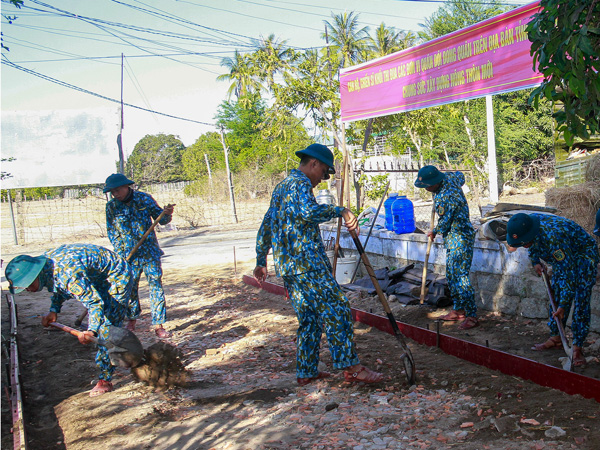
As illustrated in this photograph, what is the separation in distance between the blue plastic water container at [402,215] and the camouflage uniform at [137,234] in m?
3.64

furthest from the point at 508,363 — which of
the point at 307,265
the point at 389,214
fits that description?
the point at 389,214

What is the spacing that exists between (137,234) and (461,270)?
12.2 feet

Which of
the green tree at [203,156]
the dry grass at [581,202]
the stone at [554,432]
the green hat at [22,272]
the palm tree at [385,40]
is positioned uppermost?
the palm tree at [385,40]

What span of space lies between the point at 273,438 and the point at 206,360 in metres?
2.24

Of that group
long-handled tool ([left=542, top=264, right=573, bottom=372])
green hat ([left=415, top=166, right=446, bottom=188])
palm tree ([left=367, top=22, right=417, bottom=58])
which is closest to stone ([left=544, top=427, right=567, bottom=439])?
long-handled tool ([left=542, top=264, right=573, bottom=372])

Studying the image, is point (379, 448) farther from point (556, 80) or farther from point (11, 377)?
point (11, 377)

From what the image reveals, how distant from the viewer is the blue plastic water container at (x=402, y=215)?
8273 mm

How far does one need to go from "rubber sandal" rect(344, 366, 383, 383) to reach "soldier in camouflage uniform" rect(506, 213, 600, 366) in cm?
156

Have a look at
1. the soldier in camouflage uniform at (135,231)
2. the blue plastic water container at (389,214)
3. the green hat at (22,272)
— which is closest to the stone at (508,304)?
the blue plastic water container at (389,214)

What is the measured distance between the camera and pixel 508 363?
4.34 metres

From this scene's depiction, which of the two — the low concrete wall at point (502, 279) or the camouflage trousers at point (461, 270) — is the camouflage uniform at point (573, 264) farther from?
the camouflage trousers at point (461, 270)

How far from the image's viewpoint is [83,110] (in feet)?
64.6


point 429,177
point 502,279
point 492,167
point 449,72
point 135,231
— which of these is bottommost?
point 502,279

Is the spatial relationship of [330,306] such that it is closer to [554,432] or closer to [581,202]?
[554,432]
